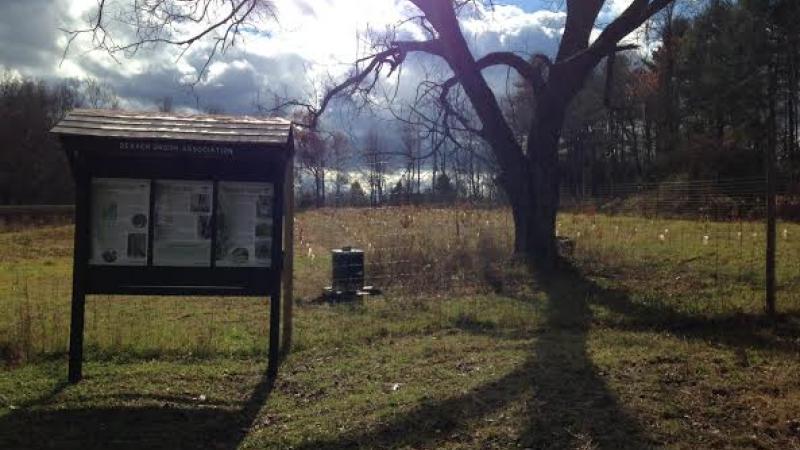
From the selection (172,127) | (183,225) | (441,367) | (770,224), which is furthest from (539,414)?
(770,224)

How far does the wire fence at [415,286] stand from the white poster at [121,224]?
1775 mm

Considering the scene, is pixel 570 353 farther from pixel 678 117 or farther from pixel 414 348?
pixel 678 117

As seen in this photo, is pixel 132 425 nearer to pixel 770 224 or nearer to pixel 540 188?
→ pixel 770 224

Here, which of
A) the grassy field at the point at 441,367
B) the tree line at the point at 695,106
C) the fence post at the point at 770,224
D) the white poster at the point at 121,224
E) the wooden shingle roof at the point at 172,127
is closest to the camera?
the grassy field at the point at 441,367

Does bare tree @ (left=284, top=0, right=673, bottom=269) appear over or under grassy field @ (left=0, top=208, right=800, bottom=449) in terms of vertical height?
over

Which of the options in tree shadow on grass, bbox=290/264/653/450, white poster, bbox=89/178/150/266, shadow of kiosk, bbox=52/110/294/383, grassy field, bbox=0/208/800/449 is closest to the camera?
tree shadow on grass, bbox=290/264/653/450

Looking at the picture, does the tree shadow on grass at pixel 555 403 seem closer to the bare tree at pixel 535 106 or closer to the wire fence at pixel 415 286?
the wire fence at pixel 415 286

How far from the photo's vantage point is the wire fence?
944 centimetres

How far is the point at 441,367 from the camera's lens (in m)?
7.71

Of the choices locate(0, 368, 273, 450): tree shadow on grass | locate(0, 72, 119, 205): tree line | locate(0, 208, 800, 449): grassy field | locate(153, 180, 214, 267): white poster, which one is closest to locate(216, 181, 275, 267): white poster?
locate(153, 180, 214, 267): white poster

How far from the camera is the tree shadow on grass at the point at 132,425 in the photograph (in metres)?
5.91

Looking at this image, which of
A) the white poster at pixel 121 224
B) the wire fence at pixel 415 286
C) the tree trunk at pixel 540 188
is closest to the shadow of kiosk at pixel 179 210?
the white poster at pixel 121 224

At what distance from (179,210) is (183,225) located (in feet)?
0.49

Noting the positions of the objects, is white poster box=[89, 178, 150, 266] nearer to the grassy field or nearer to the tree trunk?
the grassy field
